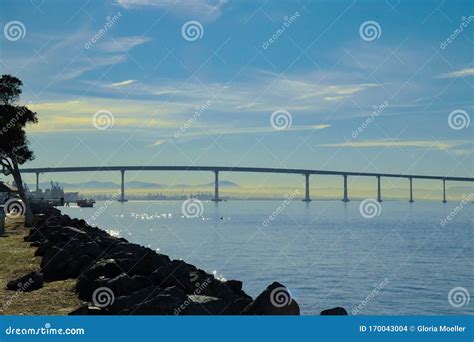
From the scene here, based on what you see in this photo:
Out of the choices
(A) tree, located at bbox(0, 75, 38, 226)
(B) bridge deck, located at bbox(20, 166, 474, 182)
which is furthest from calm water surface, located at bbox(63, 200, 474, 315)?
(B) bridge deck, located at bbox(20, 166, 474, 182)

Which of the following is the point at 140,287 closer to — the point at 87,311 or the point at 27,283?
the point at 87,311

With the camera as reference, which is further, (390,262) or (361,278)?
(390,262)

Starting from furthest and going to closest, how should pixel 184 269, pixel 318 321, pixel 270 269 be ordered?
pixel 270 269, pixel 184 269, pixel 318 321

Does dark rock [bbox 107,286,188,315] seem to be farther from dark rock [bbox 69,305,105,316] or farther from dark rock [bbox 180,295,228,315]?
dark rock [bbox 69,305,105,316]

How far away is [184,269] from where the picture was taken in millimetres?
19766

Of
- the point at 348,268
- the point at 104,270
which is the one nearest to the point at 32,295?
the point at 104,270

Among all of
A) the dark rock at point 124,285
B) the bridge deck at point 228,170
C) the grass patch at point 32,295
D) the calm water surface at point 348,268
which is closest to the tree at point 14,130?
the calm water surface at point 348,268

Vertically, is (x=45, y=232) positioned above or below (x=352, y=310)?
above

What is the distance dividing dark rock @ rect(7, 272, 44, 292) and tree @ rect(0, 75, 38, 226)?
26562mm

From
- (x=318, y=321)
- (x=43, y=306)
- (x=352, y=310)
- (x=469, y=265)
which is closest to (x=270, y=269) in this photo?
(x=352, y=310)

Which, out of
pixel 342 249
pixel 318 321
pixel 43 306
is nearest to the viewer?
pixel 318 321

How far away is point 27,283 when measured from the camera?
17.6m

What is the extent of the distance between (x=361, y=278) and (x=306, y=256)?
1233 cm

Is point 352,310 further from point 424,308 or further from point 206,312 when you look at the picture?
point 206,312
